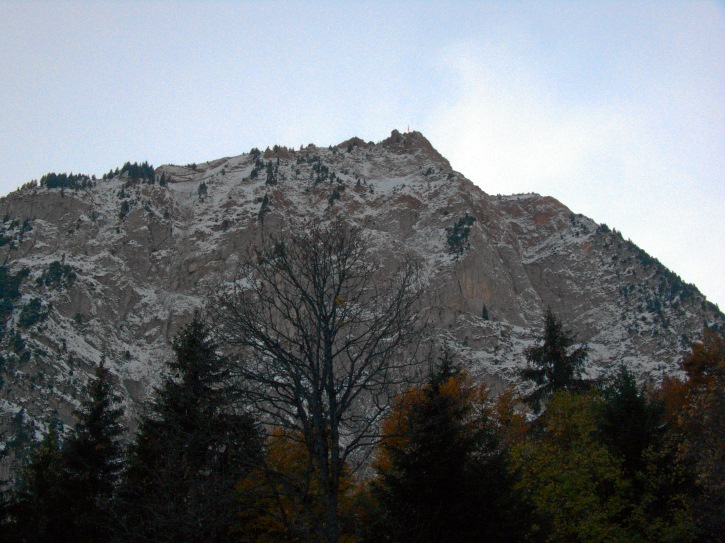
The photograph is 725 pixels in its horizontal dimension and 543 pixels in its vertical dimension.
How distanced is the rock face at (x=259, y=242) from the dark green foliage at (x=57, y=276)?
327 millimetres

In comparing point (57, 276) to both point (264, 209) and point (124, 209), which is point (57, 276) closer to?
point (124, 209)

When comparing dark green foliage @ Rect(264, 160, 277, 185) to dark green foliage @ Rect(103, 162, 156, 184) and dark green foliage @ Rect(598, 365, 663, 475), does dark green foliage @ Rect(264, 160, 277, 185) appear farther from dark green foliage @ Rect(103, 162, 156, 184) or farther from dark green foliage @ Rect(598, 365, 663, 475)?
dark green foliage @ Rect(598, 365, 663, 475)

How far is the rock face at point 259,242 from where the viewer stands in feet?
302

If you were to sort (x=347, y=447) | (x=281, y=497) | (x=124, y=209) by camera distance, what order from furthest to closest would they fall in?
(x=124, y=209) → (x=281, y=497) → (x=347, y=447)

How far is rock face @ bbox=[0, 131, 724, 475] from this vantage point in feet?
302

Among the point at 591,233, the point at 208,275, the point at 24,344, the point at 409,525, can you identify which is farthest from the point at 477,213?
the point at 409,525

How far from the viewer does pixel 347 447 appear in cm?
803

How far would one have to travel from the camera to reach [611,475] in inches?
595

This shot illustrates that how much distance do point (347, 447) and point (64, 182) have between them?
143 metres

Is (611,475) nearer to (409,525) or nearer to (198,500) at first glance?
(409,525)

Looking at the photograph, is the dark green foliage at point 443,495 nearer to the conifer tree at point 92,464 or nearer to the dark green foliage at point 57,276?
the conifer tree at point 92,464

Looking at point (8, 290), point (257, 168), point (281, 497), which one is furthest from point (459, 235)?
point (281, 497)

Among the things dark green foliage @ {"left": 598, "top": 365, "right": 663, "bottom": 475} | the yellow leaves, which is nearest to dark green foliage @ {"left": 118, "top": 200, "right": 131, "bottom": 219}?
the yellow leaves

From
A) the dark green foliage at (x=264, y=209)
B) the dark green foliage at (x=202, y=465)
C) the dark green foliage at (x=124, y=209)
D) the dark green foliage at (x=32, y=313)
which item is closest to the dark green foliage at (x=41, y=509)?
the dark green foliage at (x=202, y=465)
